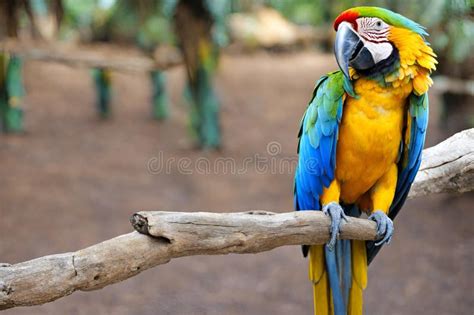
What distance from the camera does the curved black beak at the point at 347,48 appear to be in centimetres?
176

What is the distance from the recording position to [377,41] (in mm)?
1783

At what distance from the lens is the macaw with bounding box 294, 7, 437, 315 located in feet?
5.87

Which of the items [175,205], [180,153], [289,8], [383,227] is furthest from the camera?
[289,8]

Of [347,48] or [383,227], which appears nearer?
[347,48]

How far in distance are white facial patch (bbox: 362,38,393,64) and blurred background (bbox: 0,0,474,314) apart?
1.17m

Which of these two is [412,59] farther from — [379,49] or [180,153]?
[180,153]

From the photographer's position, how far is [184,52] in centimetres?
535

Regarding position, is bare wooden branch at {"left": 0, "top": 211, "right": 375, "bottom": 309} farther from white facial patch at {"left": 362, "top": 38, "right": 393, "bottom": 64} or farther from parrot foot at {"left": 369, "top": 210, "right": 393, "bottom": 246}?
white facial patch at {"left": 362, "top": 38, "right": 393, "bottom": 64}

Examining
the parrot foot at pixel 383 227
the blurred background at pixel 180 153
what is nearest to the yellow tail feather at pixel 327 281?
the parrot foot at pixel 383 227

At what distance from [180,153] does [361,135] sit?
3873 millimetres

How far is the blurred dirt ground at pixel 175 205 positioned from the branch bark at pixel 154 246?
187cm

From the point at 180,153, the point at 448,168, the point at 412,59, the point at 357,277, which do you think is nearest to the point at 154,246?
the point at 357,277

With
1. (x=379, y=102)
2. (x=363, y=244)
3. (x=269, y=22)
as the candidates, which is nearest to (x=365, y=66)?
(x=379, y=102)

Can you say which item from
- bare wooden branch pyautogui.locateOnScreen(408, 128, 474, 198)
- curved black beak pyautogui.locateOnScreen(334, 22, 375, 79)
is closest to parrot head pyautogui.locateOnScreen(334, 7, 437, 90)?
curved black beak pyautogui.locateOnScreen(334, 22, 375, 79)
